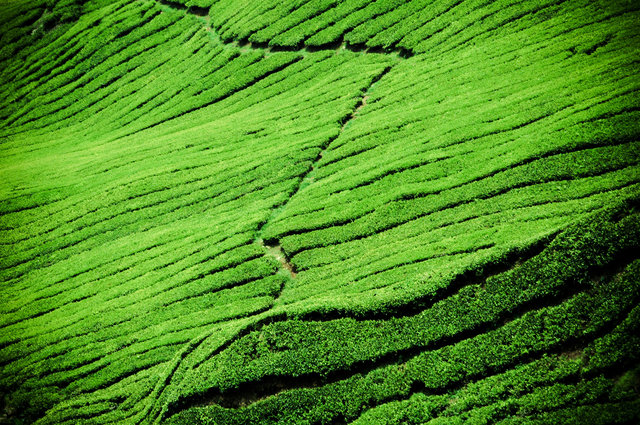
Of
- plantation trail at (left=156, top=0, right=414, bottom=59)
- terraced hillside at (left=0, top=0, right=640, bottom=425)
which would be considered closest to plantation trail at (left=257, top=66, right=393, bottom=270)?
terraced hillside at (left=0, top=0, right=640, bottom=425)

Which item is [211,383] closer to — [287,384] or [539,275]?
[287,384]

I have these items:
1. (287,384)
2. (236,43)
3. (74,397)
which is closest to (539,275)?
(287,384)

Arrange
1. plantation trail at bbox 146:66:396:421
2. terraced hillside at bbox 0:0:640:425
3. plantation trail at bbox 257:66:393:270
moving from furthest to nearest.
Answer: plantation trail at bbox 257:66:393:270
plantation trail at bbox 146:66:396:421
terraced hillside at bbox 0:0:640:425

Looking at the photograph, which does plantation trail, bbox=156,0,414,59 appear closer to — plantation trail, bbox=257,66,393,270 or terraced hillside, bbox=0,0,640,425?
terraced hillside, bbox=0,0,640,425

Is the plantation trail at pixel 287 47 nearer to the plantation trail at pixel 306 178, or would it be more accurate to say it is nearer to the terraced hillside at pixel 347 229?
the terraced hillside at pixel 347 229

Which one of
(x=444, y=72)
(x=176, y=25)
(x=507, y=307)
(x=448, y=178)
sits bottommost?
(x=507, y=307)
